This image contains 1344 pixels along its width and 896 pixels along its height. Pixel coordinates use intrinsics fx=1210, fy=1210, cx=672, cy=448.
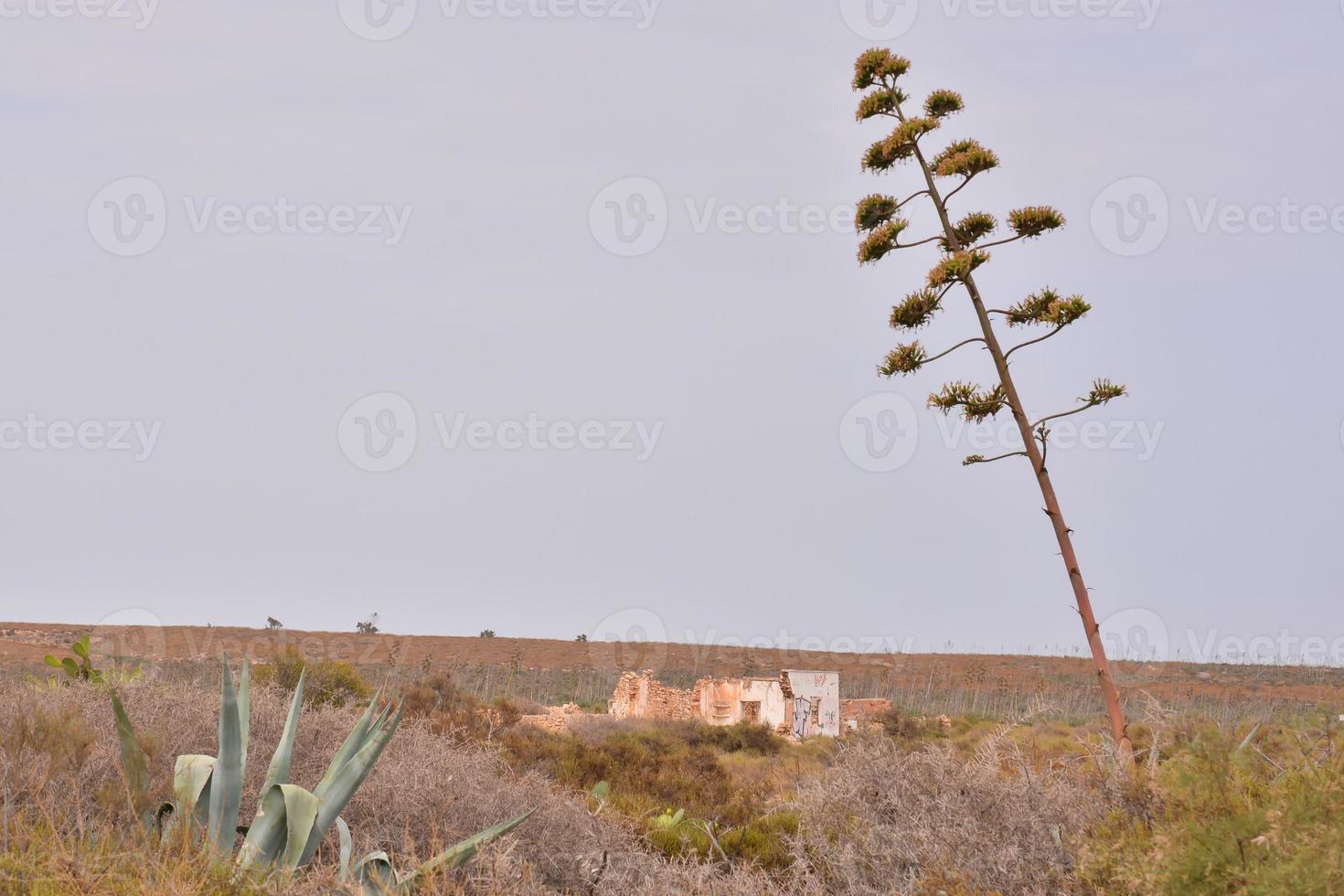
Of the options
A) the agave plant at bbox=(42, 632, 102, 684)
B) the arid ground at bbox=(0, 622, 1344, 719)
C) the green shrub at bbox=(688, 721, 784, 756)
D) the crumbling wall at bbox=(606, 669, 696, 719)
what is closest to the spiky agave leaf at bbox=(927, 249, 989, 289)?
the agave plant at bbox=(42, 632, 102, 684)

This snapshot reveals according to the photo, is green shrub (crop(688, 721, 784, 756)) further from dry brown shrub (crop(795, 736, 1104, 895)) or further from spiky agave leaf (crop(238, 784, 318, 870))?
spiky agave leaf (crop(238, 784, 318, 870))

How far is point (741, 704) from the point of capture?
34250 millimetres

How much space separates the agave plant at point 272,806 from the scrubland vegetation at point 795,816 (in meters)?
0.16

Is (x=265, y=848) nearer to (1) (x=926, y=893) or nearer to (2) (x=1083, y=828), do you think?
(1) (x=926, y=893)

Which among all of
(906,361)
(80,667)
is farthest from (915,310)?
(80,667)

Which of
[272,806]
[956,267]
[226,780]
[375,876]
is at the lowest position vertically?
[375,876]

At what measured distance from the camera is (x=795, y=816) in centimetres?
928

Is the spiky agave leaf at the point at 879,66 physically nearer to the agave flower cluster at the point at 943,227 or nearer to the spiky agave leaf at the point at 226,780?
the agave flower cluster at the point at 943,227

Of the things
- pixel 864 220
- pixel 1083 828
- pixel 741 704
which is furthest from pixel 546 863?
pixel 741 704

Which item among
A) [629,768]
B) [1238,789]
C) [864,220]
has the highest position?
[864,220]

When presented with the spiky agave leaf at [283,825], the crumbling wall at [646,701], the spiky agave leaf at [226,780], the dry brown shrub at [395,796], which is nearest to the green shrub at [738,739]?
the crumbling wall at [646,701]

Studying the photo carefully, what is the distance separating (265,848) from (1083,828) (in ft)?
14.4

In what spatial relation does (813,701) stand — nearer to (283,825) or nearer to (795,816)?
(795,816)

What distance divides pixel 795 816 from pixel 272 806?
4.30 metres
